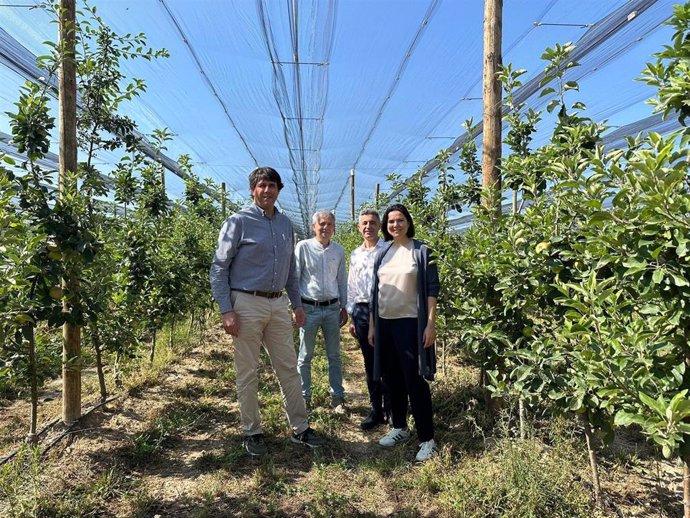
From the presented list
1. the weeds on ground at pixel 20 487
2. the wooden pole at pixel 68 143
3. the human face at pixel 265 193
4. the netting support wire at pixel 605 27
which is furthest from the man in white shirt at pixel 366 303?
the weeds on ground at pixel 20 487

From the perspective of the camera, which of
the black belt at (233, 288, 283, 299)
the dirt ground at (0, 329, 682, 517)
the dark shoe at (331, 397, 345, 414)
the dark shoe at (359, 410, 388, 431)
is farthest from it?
the dark shoe at (331, 397, 345, 414)

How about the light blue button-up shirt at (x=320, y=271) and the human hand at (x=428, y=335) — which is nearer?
the human hand at (x=428, y=335)

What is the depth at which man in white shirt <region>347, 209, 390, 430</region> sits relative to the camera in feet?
11.8

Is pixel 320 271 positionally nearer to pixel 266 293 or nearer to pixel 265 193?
pixel 266 293

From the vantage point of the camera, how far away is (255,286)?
2891 mm

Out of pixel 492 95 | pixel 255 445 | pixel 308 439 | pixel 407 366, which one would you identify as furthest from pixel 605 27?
pixel 255 445

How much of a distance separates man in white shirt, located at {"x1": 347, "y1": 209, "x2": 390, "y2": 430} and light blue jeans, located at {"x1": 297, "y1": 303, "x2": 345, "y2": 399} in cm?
17

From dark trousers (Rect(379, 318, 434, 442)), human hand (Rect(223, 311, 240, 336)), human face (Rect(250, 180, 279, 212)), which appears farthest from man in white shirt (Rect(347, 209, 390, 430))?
human hand (Rect(223, 311, 240, 336))

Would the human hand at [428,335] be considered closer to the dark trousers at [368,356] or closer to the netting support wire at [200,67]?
the dark trousers at [368,356]

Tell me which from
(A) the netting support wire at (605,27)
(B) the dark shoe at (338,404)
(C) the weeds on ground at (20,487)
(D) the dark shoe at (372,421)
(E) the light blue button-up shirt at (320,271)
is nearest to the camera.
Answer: (C) the weeds on ground at (20,487)

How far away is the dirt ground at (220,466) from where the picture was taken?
2.46 m

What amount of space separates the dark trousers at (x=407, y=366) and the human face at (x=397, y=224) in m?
0.60

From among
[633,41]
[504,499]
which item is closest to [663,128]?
[633,41]

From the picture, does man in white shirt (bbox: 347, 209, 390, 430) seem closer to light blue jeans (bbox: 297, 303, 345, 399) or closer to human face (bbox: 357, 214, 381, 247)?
human face (bbox: 357, 214, 381, 247)
